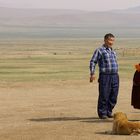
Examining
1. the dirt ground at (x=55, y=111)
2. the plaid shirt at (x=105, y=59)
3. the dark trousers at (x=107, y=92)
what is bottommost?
the dirt ground at (x=55, y=111)

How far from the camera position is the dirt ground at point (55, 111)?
1126 cm

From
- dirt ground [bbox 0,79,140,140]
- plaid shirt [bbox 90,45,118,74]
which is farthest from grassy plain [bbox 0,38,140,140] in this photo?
plaid shirt [bbox 90,45,118,74]

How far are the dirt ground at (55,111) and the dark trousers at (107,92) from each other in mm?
388

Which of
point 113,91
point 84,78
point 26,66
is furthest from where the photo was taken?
point 26,66

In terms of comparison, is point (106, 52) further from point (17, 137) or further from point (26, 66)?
point (26, 66)

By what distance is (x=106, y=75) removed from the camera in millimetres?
13094

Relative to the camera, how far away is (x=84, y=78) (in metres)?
26.9

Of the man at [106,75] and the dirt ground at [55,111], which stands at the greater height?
the man at [106,75]

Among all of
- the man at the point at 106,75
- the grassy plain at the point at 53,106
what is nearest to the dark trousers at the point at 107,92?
the man at the point at 106,75

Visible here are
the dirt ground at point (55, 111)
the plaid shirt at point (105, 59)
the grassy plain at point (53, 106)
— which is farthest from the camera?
the plaid shirt at point (105, 59)

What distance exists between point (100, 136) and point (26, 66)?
Answer: 79.7ft

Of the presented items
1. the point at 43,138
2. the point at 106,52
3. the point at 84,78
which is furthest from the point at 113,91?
the point at 84,78

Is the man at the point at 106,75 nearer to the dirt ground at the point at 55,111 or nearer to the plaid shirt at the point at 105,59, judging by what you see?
the plaid shirt at the point at 105,59

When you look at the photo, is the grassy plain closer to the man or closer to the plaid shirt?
the man
